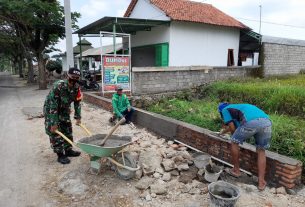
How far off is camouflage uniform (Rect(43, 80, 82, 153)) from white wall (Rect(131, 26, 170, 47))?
33.2 feet

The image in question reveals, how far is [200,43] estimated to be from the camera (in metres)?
15.5

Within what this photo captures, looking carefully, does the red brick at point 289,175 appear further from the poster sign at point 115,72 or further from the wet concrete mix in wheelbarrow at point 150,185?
the poster sign at point 115,72

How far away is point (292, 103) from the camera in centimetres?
709

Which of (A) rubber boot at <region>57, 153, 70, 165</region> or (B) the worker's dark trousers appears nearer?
(A) rubber boot at <region>57, 153, 70, 165</region>

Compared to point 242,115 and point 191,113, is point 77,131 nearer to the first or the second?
point 191,113

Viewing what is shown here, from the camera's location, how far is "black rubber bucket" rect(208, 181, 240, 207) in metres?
3.39

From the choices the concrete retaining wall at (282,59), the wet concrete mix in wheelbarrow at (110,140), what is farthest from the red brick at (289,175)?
the concrete retaining wall at (282,59)

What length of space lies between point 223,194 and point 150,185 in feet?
3.58

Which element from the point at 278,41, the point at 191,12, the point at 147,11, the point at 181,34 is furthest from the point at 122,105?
the point at 278,41

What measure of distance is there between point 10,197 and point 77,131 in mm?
3333

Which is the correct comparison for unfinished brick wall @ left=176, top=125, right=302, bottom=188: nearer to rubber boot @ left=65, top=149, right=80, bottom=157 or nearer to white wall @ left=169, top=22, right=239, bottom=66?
rubber boot @ left=65, top=149, right=80, bottom=157

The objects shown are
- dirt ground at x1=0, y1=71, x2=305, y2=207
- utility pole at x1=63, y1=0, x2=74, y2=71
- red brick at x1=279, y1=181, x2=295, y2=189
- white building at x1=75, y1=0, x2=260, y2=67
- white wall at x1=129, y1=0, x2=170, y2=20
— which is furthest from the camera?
white wall at x1=129, y1=0, x2=170, y2=20

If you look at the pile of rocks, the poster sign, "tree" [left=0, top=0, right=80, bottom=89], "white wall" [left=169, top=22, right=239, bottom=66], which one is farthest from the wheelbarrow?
"tree" [left=0, top=0, right=80, bottom=89]

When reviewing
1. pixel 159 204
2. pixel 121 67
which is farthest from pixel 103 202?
pixel 121 67
